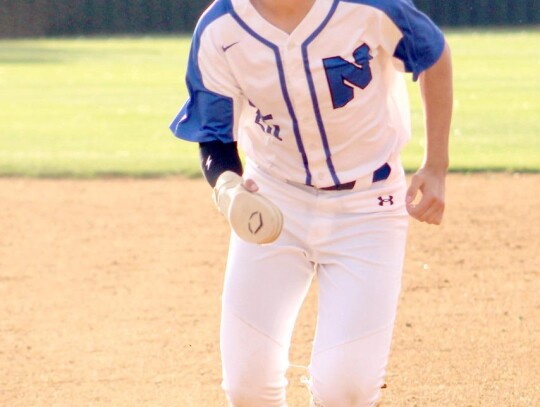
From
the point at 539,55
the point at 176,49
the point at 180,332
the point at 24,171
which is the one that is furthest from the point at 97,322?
the point at 176,49

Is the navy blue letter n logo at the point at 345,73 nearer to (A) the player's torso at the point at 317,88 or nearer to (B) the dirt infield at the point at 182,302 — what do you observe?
(A) the player's torso at the point at 317,88

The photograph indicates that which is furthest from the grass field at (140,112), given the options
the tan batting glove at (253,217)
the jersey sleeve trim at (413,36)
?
the tan batting glove at (253,217)

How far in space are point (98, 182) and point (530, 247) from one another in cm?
392

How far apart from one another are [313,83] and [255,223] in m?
0.49

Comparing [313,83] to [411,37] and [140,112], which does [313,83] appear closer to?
[411,37]

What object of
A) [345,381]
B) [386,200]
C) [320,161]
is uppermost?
[320,161]

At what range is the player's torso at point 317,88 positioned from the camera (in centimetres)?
301

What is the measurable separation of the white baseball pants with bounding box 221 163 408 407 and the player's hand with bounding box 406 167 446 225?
4.2 inches

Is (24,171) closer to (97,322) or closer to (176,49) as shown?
(97,322)

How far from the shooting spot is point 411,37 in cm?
302

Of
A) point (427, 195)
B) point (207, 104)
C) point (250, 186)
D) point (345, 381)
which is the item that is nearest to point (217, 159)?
point (207, 104)

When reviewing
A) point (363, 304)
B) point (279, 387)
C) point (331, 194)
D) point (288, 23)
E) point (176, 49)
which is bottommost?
point (176, 49)

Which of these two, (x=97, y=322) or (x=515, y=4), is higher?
(x=97, y=322)

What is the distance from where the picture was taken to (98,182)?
9.18 m
